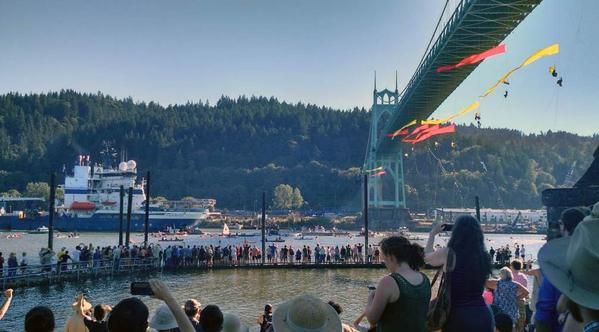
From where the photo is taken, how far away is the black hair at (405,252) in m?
3.04

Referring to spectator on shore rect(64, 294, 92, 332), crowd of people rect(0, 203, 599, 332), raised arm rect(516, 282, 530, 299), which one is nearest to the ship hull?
spectator on shore rect(64, 294, 92, 332)

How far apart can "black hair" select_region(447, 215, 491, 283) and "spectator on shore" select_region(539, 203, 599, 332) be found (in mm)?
1091

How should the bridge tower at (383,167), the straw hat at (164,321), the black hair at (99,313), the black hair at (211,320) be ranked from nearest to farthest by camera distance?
1. the black hair at (211,320)
2. the straw hat at (164,321)
3. the black hair at (99,313)
4. the bridge tower at (383,167)

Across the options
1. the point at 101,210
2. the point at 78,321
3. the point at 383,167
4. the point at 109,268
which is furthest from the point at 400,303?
the point at 101,210

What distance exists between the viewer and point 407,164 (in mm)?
133000

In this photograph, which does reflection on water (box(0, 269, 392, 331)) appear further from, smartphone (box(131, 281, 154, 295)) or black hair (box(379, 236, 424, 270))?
smartphone (box(131, 281, 154, 295))

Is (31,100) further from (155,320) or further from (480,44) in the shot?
(155,320)

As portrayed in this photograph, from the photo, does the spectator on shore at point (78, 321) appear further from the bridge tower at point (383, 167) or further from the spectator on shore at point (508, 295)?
the bridge tower at point (383, 167)

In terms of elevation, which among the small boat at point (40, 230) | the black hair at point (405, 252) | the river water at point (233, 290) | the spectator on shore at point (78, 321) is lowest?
the small boat at point (40, 230)

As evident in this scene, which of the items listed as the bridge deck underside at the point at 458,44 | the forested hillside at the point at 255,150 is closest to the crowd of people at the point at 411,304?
the bridge deck underside at the point at 458,44

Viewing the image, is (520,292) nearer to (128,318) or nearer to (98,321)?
(98,321)

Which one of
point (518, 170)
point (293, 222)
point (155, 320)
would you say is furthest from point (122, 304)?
point (518, 170)

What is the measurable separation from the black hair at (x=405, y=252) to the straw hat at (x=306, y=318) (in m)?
0.51

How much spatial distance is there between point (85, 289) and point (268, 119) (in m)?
140
